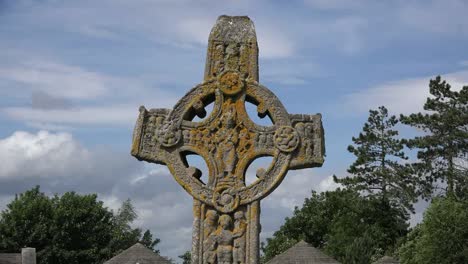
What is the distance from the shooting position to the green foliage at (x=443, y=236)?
42844mm

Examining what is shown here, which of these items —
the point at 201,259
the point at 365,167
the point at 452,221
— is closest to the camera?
the point at 201,259

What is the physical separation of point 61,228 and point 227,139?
52.4 meters

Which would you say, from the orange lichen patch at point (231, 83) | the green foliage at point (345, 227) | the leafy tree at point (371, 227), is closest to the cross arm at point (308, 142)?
the orange lichen patch at point (231, 83)

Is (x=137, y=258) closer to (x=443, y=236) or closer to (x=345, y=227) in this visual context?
(x=443, y=236)

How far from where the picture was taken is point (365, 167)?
6316 cm

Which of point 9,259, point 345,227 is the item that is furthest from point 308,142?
point 345,227

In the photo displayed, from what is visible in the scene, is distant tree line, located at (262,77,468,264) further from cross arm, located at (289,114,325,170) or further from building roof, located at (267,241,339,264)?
cross arm, located at (289,114,325,170)

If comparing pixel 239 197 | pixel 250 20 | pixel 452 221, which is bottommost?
pixel 239 197

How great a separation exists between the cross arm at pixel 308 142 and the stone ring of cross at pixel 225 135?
86mm

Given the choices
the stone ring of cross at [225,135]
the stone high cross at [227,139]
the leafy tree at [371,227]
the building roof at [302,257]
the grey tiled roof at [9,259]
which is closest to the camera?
the stone high cross at [227,139]

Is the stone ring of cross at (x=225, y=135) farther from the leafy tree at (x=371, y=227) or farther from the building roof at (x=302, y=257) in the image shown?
the leafy tree at (x=371, y=227)

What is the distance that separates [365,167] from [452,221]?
18930 millimetres

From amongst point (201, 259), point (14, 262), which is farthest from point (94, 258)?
point (201, 259)

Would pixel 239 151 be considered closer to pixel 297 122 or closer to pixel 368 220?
pixel 297 122
